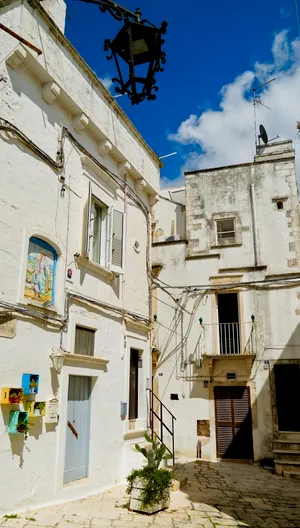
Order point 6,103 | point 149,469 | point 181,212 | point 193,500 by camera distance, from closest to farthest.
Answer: point 6,103 → point 149,469 → point 193,500 → point 181,212

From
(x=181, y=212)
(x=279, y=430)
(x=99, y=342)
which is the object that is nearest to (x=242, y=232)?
(x=181, y=212)

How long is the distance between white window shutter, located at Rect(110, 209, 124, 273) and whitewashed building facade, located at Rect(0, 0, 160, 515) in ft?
0.08

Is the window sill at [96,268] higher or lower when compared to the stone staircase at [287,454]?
higher

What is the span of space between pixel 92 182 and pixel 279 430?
9178 mm

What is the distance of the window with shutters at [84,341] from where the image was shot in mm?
8227

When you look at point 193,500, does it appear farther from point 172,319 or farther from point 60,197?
point 172,319

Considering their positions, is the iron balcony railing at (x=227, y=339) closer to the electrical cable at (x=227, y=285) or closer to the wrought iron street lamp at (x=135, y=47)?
the electrical cable at (x=227, y=285)

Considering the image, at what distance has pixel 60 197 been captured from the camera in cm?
801

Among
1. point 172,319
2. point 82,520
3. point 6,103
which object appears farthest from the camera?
point 172,319

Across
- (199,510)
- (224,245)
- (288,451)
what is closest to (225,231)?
(224,245)

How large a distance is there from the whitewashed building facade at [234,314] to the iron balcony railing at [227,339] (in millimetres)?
32

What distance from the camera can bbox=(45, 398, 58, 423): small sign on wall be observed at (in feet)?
22.5

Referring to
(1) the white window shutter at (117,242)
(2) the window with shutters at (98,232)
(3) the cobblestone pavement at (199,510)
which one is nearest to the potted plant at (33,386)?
(3) the cobblestone pavement at (199,510)

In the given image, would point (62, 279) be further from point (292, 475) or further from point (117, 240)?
point (292, 475)
